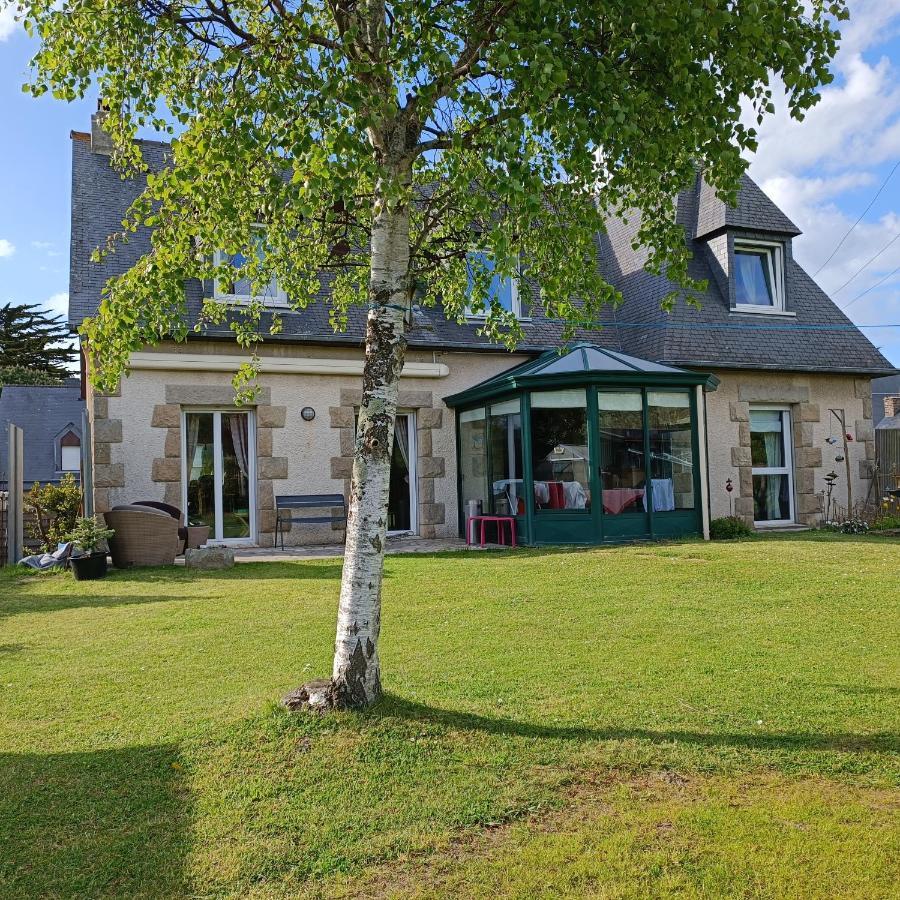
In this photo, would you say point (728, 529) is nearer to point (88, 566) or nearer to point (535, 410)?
point (535, 410)

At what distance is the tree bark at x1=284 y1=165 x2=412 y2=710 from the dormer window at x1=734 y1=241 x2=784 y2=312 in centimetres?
1181

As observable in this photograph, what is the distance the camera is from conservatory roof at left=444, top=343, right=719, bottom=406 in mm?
10977

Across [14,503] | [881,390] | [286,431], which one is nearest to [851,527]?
[286,431]

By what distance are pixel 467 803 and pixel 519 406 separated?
8717 millimetres

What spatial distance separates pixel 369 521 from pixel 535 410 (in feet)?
25.3

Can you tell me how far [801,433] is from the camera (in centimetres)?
1400

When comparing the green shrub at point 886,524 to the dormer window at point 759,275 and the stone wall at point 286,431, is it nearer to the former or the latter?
the dormer window at point 759,275

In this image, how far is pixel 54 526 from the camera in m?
10.9

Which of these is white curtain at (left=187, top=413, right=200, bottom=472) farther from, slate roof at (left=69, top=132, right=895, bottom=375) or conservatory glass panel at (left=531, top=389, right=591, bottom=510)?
conservatory glass panel at (left=531, top=389, right=591, bottom=510)

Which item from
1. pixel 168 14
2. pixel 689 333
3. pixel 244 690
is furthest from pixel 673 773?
pixel 689 333

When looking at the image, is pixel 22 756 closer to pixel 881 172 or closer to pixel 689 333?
pixel 689 333

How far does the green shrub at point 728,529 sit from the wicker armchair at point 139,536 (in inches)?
294

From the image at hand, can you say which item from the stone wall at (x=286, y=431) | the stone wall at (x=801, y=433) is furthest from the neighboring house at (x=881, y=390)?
the stone wall at (x=286, y=431)

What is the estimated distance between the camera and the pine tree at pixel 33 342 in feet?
113
